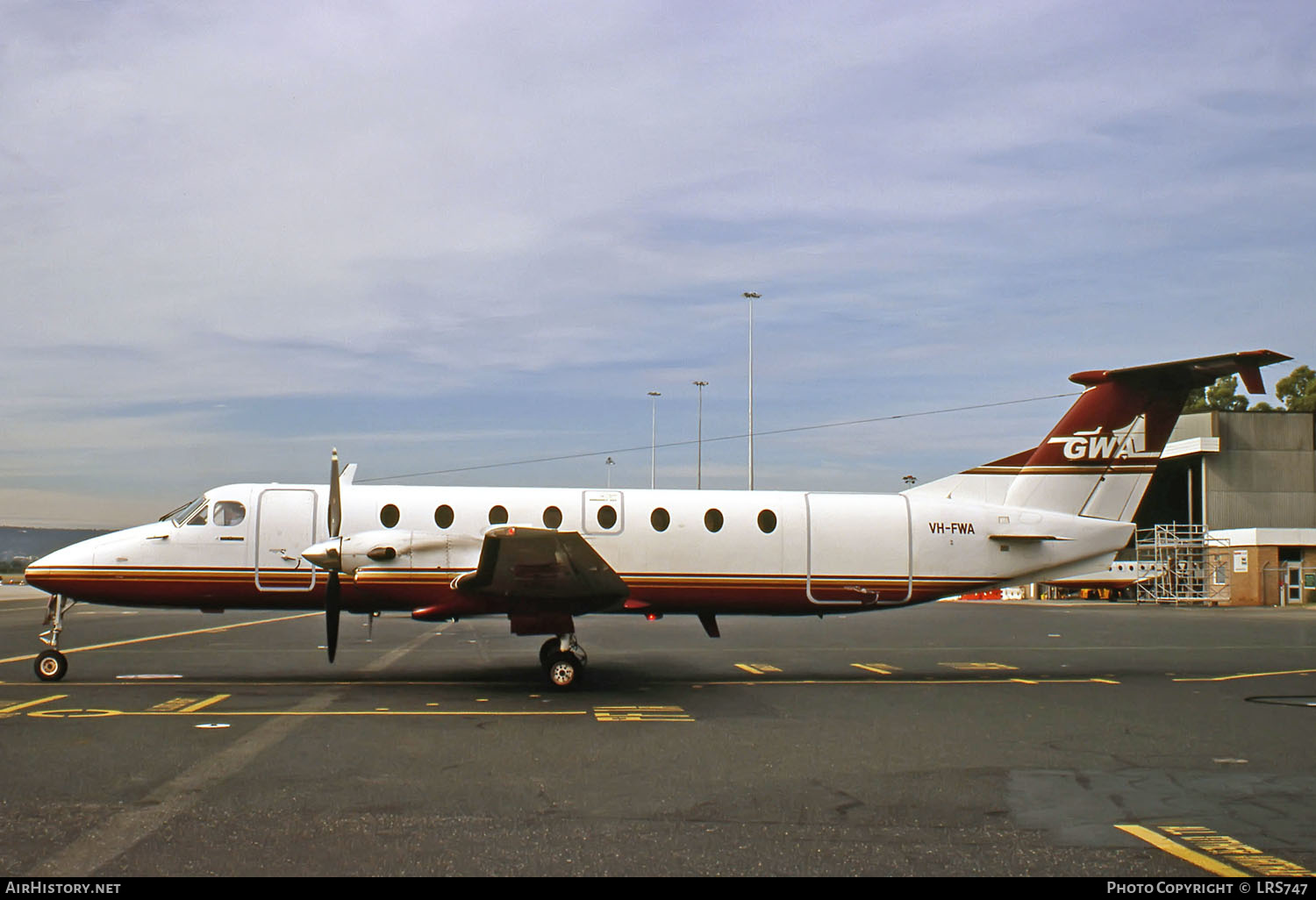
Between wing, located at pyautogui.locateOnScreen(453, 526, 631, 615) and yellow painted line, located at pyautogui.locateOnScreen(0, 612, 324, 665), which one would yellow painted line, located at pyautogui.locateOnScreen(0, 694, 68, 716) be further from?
yellow painted line, located at pyautogui.locateOnScreen(0, 612, 324, 665)

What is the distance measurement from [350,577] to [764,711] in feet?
23.0

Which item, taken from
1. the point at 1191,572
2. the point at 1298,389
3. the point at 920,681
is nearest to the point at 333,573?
the point at 920,681

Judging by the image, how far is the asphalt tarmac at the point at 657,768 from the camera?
6.64m

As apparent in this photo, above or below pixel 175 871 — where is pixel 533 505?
above

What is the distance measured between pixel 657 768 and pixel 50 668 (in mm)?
10855

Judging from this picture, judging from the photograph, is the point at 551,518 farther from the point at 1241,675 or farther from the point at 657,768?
the point at 1241,675

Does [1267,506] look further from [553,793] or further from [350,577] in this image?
[553,793]

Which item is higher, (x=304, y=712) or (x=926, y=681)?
(x=304, y=712)

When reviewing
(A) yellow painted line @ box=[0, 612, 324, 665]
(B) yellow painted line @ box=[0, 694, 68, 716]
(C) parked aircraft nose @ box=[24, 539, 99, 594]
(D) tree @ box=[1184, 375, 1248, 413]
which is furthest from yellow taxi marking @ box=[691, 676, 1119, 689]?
(D) tree @ box=[1184, 375, 1248, 413]

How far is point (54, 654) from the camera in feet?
51.6

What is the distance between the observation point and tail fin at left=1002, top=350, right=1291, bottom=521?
18.8 metres

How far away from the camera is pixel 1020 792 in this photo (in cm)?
860

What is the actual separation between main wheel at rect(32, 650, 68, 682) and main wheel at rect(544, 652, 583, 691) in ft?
23.9
